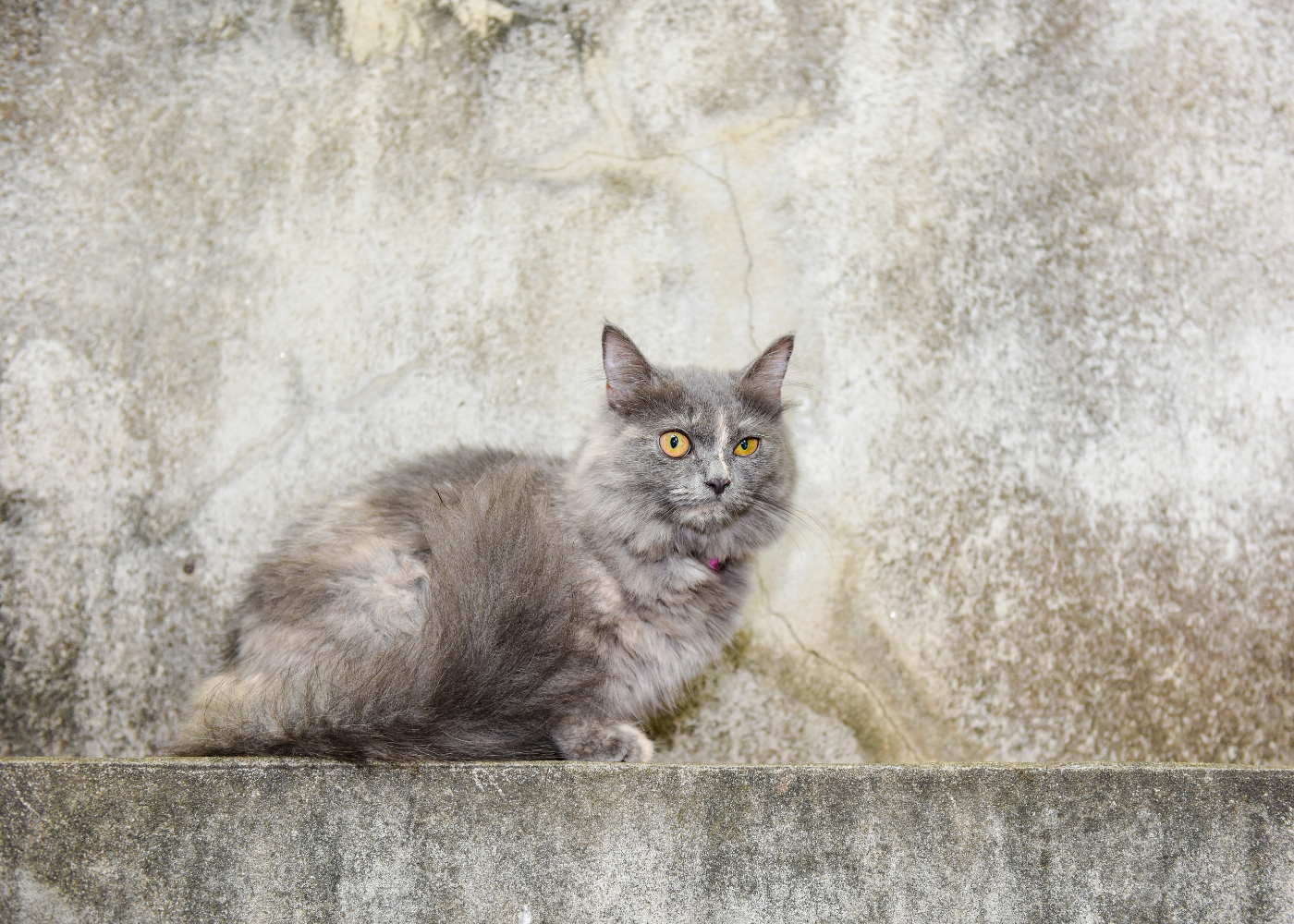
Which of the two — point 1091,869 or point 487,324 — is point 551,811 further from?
point 487,324

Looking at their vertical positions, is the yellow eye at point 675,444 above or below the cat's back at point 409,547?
above

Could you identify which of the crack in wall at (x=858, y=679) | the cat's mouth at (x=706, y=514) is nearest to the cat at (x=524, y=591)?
the cat's mouth at (x=706, y=514)

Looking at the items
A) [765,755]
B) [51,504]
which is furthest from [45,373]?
[765,755]

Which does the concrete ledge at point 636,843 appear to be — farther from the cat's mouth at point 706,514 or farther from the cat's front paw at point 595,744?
the cat's mouth at point 706,514

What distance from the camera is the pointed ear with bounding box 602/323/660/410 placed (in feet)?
6.19

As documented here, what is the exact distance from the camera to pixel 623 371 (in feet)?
6.26

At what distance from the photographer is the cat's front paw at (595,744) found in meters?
1.71

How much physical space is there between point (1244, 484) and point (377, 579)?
7.61 ft

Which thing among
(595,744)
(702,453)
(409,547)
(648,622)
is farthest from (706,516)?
(409,547)

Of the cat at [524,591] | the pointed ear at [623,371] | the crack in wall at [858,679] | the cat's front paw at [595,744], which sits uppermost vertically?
the pointed ear at [623,371]

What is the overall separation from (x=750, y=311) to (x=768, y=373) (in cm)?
59

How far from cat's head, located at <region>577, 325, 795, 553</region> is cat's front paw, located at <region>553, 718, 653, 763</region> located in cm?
40

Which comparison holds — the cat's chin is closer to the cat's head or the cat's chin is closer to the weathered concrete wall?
the cat's head

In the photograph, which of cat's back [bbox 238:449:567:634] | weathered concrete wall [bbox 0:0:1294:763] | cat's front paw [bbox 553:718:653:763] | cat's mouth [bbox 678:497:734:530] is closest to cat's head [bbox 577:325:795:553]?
cat's mouth [bbox 678:497:734:530]
